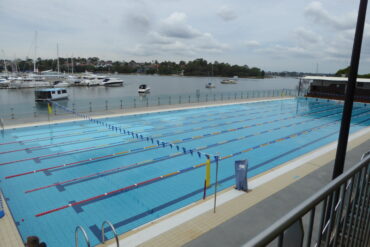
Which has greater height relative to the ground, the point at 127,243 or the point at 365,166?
the point at 365,166

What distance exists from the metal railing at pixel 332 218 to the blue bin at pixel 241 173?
16.5ft

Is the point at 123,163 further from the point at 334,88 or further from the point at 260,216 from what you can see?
the point at 334,88

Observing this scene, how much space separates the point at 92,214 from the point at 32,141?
8574 mm

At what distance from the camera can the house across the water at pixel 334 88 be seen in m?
32.0

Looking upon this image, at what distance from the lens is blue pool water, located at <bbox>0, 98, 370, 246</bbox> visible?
729 cm

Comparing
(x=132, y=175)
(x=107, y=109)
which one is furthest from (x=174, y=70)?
(x=132, y=175)

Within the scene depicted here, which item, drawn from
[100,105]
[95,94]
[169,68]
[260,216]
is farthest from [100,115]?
[169,68]

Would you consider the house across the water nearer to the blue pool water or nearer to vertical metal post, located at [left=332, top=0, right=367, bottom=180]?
the blue pool water

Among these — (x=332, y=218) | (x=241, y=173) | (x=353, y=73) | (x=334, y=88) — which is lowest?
(x=241, y=173)

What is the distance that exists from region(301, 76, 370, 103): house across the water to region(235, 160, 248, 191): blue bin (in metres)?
29.9

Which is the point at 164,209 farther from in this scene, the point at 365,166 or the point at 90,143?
the point at 90,143

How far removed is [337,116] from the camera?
2286 centimetres

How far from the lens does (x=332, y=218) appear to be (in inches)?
74.3

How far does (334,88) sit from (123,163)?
3278cm
